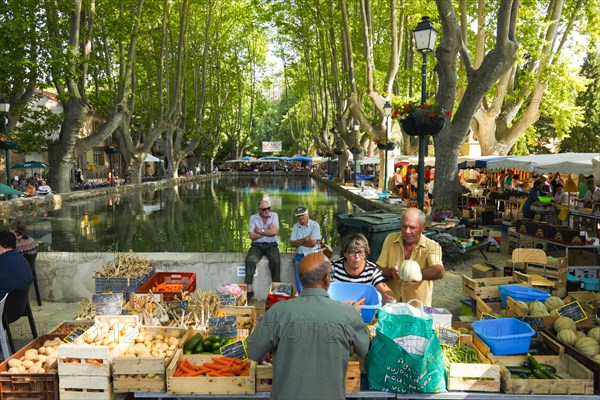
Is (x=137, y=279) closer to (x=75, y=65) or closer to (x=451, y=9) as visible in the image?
(x=451, y=9)

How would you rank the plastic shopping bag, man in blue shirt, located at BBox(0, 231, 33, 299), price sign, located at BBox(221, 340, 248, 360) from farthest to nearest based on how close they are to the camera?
1. man in blue shirt, located at BBox(0, 231, 33, 299)
2. price sign, located at BBox(221, 340, 248, 360)
3. the plastic shopping bag

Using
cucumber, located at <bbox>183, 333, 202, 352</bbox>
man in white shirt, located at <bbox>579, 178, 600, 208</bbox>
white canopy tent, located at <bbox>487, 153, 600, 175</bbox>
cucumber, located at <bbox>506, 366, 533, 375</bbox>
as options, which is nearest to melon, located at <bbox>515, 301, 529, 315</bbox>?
cucumber, located at <bbox>506, 366, 533, 375</bbox>

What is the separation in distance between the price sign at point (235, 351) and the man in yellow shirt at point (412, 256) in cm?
162

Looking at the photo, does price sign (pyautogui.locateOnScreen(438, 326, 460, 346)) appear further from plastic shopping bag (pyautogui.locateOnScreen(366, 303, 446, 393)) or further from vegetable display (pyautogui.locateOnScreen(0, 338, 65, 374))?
vegetable display (pyautogui.locateOnScreen(0, 338, 65, 374))

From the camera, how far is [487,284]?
21.0 feet

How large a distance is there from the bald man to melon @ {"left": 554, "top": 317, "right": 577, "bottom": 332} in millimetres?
2808

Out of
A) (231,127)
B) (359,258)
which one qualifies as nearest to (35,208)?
(359,258)

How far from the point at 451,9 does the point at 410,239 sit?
26.5 ft

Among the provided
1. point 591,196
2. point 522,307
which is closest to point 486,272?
point 522,307

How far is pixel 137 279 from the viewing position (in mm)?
6246

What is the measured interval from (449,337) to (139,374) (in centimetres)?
252

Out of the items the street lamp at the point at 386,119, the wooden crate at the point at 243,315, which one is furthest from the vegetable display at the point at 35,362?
the street lamp at the point at 386,119

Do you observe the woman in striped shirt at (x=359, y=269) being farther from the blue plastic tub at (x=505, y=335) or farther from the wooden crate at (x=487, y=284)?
the wooden crate at (x=487, y=284)

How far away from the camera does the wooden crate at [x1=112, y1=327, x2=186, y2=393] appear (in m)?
3.76
